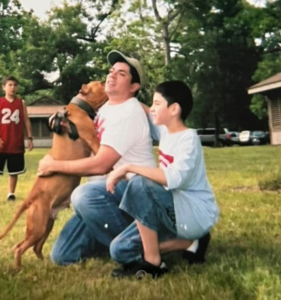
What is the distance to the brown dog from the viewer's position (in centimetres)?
391

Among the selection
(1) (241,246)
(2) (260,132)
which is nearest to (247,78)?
(2) (260,132)

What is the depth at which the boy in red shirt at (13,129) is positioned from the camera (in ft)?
29.5

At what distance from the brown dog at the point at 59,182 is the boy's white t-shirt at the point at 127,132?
0.32 feet

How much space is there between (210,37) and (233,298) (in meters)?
42.2

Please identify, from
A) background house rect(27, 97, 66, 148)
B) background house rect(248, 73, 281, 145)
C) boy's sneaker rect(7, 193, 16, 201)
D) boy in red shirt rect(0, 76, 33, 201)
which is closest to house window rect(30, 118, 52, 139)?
background house rect(27, 97, 66, 148)

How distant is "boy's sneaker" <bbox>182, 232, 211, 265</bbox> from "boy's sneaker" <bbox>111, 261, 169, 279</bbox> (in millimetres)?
253

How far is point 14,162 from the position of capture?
9.12 metres

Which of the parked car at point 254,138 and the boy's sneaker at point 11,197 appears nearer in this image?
the boy's sneaker at point 11,197

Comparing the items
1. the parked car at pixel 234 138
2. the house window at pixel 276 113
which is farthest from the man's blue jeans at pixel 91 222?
the parked car at pixel 234 138

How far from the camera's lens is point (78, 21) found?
5647 centimetres

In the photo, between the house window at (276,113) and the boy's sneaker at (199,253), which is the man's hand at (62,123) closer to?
the boy's sneaker at (199,253)

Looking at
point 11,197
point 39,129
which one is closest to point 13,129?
point 11,197

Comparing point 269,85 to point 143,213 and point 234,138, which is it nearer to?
Answer: point 234,138

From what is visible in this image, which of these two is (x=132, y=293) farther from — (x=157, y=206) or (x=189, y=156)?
(x=189, y=156)
